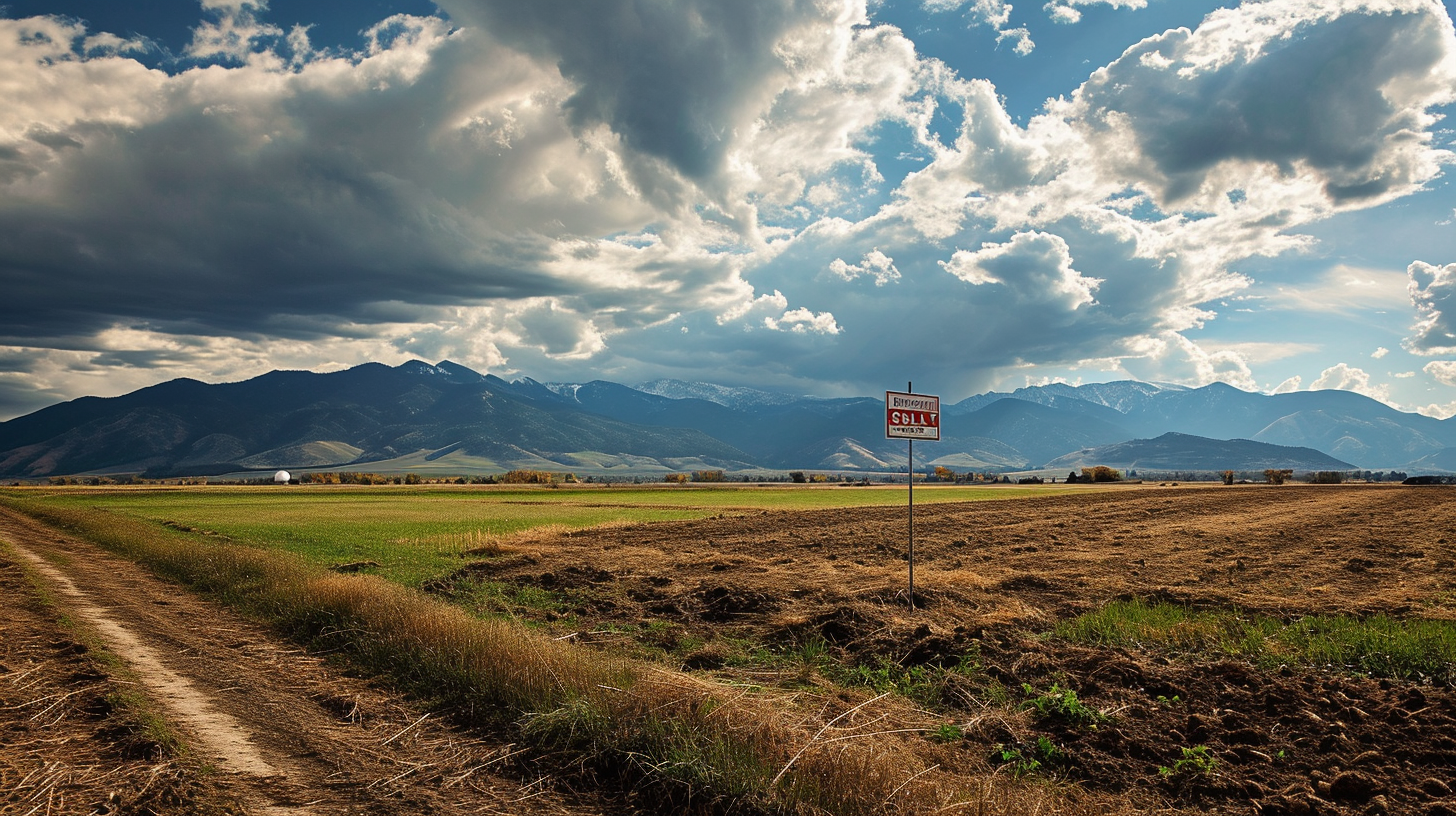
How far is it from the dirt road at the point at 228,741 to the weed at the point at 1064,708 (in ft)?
17.9

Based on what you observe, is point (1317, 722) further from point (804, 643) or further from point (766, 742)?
point (804, 643)

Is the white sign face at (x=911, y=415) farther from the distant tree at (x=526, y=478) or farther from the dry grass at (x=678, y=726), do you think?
the distant tree at (x=526, y=478)

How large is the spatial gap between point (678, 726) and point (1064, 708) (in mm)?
4715

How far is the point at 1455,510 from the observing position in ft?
139

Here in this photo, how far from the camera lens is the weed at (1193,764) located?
274 inches

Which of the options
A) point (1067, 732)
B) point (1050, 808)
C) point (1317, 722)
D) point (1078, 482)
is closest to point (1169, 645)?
point (1317, 722)

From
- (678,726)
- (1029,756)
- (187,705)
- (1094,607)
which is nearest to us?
(678,726)

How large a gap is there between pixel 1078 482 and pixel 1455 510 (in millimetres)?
122189

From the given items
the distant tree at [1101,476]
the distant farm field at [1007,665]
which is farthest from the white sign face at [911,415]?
the distant tree at [1101,476]

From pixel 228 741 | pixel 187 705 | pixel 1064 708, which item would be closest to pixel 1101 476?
→ pixel 1064 708

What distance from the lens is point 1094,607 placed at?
49.7 ft

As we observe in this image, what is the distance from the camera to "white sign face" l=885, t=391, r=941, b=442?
49.6 feet

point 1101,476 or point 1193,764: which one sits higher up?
point 1193,764

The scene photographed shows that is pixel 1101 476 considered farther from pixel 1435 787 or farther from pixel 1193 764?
pixel 1193 764
